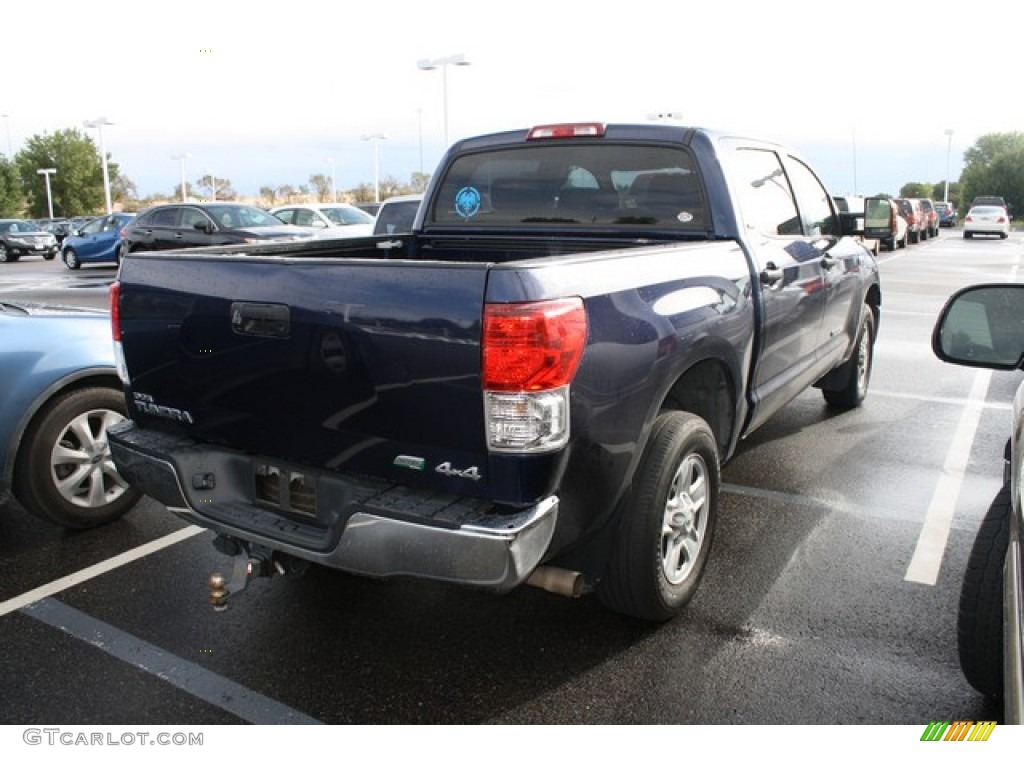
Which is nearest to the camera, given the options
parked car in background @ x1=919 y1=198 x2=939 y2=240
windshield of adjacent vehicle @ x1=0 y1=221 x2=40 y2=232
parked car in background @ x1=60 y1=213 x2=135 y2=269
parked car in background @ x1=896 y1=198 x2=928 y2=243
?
parked car in background @ x1=60 y1=213 x2=135 y2=269

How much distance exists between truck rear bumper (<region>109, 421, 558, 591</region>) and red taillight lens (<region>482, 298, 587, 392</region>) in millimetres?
386

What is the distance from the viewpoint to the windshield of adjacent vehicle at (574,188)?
13.3 feet

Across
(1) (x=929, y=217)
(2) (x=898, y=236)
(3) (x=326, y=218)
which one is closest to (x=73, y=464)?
(3) (x=326, y=218)

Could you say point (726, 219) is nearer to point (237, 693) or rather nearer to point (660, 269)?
point (660, 269)

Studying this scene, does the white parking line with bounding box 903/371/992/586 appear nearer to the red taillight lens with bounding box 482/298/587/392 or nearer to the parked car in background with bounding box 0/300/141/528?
the red taillight lens with bounding box 482/298/587/392

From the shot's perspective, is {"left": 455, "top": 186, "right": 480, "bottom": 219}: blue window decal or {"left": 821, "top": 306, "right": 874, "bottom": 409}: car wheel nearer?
{"left": 455, "top": 186, "right": 480, "bottom": 219}: blue window decal

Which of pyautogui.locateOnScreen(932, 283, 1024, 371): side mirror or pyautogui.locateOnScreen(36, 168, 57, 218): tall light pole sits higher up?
pyautogui.locateOnScreen(36, 168, 57, 218): tall light pole

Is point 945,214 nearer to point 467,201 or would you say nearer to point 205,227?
point 205,227

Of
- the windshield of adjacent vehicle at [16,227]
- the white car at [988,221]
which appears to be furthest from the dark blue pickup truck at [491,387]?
the white car at [988,221]

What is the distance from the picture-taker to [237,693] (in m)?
2.96

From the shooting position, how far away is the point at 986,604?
2.45 metres

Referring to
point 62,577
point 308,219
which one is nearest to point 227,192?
point 308,219
